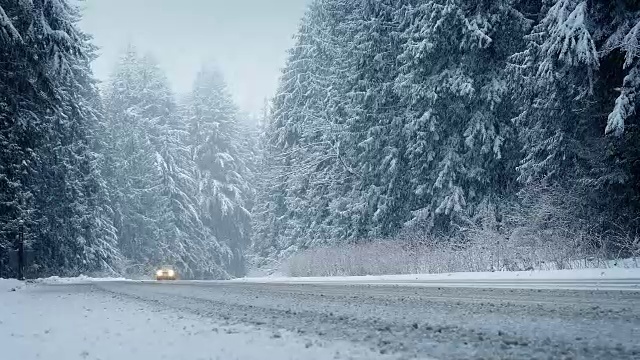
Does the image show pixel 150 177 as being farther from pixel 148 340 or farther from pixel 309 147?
pixel 148 340

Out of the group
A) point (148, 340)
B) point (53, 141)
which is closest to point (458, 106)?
point (148, 340)

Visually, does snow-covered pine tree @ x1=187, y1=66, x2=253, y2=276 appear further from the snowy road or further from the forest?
the snowy road

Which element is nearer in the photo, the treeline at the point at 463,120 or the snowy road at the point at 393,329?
the snowy road at the point at 393,329

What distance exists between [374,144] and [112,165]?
25.9 metres

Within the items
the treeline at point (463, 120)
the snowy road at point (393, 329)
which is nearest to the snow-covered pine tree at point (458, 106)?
the treeline at point (463, 120)

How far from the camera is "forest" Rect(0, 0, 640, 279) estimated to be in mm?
14797

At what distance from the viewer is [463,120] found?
21.7 metres

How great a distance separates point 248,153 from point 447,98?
3692 cm

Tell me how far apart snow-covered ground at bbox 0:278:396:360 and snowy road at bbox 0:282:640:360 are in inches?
0.5

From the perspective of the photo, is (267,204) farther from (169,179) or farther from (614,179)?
(614,179)

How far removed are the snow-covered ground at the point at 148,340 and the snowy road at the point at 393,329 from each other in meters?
0.01

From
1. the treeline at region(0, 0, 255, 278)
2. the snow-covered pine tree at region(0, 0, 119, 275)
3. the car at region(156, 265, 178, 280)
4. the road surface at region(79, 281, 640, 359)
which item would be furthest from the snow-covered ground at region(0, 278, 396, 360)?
the car at region(156, 265, 178, 280)

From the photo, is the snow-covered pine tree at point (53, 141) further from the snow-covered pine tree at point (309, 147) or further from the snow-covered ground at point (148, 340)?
the snow-covered pine tree at point (309, 147)

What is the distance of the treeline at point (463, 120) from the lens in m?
14.4
